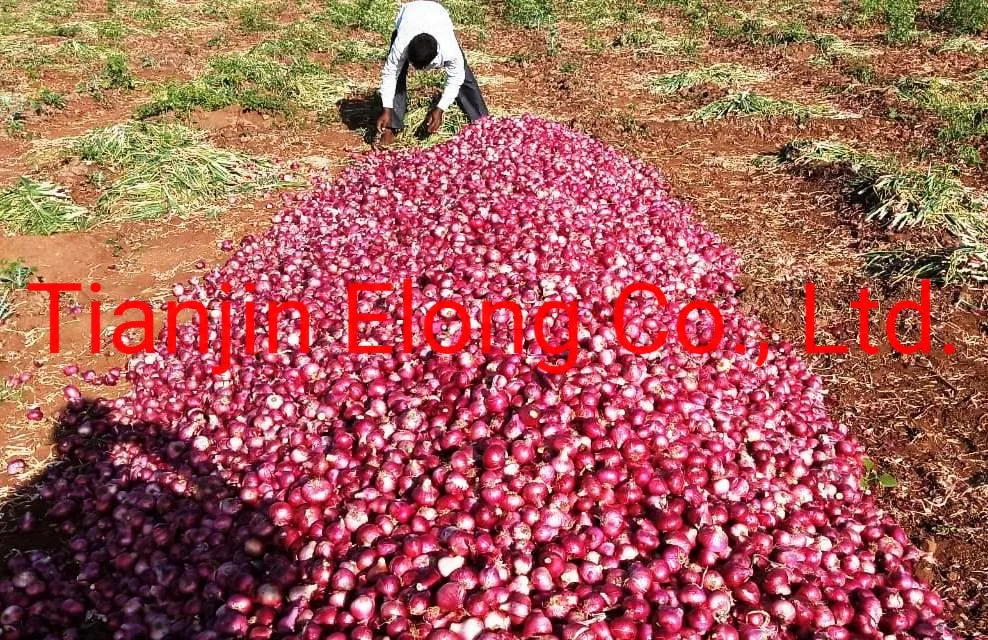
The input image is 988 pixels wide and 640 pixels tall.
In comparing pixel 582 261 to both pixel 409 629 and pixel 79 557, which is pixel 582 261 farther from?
pixel 79 557

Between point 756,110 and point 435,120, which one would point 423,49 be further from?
point 756,110

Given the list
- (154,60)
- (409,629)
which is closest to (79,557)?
(409,629)

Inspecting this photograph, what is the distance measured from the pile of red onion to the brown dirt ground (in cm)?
38

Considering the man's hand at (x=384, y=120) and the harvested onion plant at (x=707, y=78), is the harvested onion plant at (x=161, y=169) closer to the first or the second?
the man's hand at (x=384, y=120)

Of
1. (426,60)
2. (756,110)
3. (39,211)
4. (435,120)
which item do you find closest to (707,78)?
(756,110)

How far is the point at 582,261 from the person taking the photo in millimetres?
5609

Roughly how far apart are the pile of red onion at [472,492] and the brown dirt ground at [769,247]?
38 centimetres

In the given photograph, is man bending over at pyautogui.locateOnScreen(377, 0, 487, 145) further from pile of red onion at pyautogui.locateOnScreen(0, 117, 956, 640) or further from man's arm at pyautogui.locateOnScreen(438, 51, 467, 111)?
pile of red onion at pyautogui.locateOnScreen(0, 117, 956, 640)

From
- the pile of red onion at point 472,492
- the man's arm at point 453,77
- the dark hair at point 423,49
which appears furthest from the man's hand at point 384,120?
the pile of red onion at point 472,492

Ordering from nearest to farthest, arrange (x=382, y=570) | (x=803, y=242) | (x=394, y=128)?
1. (x=382, y=570)
2. (x=803, y=242)
3. (x=394, y=128)

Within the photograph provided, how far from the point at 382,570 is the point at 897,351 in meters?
4.73

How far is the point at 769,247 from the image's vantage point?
7.00m

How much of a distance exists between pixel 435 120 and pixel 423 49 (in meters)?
1.17

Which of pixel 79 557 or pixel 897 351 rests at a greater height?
pixel 897 351
